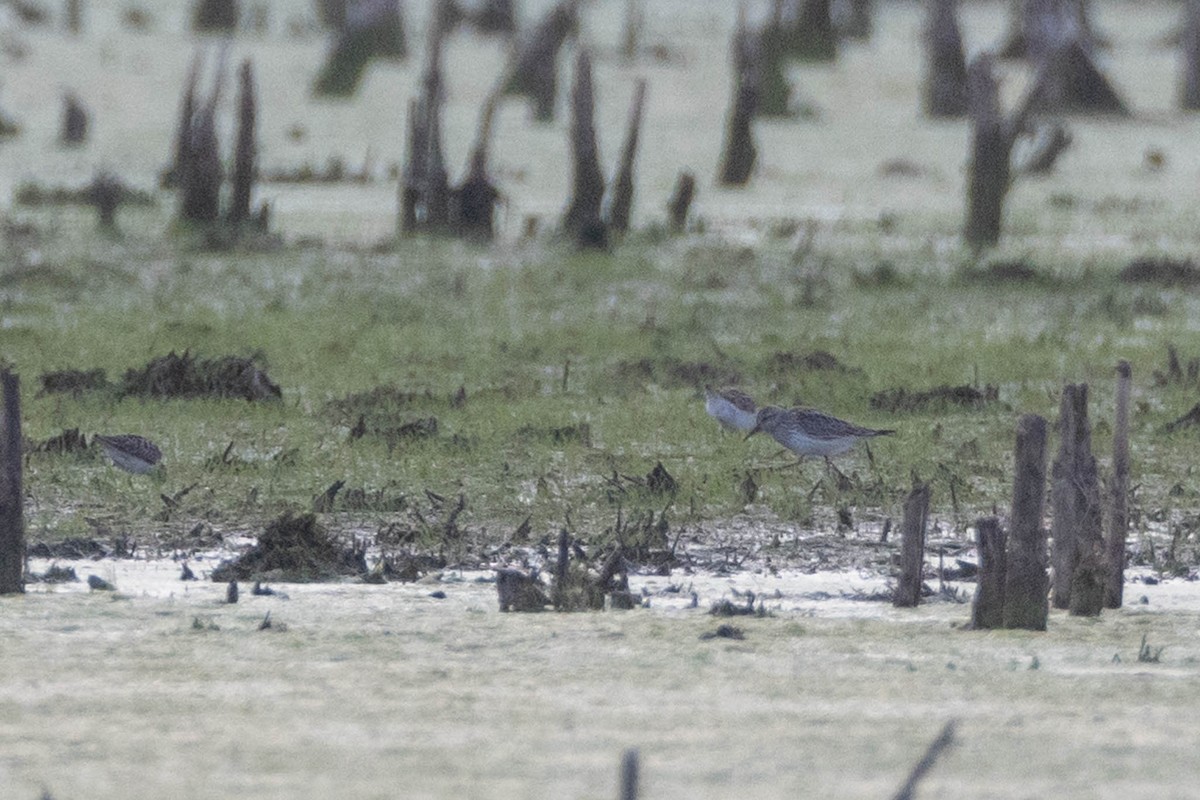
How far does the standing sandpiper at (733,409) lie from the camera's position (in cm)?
1005

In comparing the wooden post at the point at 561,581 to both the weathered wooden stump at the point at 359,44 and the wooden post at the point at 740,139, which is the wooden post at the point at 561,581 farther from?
the weathered wooden stump at the point at 359,44

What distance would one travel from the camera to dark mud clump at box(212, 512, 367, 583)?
25.1 feet

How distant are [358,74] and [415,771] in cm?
2865

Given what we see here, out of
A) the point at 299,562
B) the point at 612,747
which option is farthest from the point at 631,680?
the point at 299,562

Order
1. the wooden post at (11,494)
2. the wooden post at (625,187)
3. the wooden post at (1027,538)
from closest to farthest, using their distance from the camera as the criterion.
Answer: the wooden post at (1027,538), the wooden post at (11,494), the wooden post at (625,187)

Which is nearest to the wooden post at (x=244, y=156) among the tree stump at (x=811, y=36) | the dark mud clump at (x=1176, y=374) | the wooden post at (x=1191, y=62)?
the dark mud clump at (x=1176, y=374)

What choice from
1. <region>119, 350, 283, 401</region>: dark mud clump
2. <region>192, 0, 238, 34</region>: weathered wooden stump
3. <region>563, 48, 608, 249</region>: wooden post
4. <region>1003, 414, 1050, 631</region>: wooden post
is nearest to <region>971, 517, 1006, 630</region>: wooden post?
<region>1003, 414, 1050, 631</region>: wooden post

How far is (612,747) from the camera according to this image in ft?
17.6

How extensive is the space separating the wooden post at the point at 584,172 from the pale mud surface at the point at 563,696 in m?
10.7

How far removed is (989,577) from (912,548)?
16.6 inches

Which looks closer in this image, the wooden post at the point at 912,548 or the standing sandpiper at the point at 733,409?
the wooden post at the point at 912,548

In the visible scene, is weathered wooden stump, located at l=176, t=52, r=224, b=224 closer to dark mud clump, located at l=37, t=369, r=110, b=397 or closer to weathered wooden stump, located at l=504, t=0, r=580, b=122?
dark mud clump, located at l=37, t=369, r=110, b=397

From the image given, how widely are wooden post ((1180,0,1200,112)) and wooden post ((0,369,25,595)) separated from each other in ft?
93.0

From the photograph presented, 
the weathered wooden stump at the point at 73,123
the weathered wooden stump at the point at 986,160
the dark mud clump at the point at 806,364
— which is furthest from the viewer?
the weathered wooden stump at the point at 73,123
